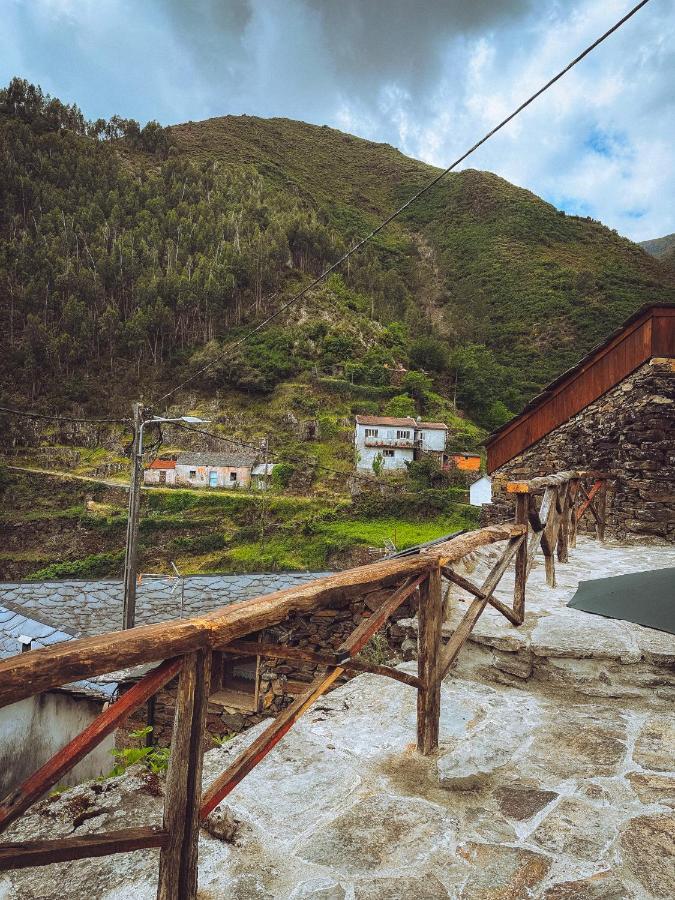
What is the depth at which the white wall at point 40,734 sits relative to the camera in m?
6.06

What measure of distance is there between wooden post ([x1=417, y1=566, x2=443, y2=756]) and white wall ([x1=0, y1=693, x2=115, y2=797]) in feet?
18.5

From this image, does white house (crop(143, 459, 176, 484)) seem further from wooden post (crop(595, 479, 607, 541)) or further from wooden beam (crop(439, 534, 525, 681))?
wooden beam (crop(439, 534, 525, 681))

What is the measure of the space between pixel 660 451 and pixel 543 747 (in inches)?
300

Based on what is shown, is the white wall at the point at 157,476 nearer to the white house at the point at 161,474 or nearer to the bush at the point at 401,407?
the white house at the point at 161,474

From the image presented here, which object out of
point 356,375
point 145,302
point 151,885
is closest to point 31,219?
point 145,302

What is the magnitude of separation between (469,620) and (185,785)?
1875 millimetres

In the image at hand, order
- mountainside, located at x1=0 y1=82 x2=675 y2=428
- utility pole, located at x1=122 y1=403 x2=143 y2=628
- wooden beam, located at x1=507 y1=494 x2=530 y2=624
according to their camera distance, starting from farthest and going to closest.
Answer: mountainside, located at x1=0 y1=82 x2=675 y2=428
utility pole, located at x1=122 y1=403 x2=143 y2=628
wooden beam, located at x1=507 y1=494 x2=530 y2=624

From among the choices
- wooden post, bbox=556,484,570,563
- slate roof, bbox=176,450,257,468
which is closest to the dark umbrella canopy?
wooden post, bbox=556,484,570,563

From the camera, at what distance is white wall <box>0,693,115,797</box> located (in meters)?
6.06

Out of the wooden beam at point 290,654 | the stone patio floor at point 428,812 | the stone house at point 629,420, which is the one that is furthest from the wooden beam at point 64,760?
the stone house at point 629,420

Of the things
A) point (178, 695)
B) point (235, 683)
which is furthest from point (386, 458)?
point (178, 695)

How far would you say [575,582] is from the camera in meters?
5.06

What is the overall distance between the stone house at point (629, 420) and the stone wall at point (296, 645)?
5.45 m

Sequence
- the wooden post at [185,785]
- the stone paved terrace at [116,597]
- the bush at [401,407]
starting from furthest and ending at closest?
the bush at [401,407] < the stone paved terrace at [116,597] < the wooden post at [185,785]
